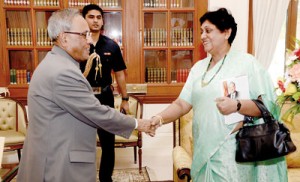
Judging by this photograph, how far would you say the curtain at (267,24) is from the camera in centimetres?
442

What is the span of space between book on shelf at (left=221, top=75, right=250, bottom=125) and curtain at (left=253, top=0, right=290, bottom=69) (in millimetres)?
2888

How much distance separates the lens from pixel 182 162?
2412 mm

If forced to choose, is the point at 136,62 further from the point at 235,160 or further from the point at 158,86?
the point at 235,160

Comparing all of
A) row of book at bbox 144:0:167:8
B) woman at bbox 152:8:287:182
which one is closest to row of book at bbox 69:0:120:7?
row of book at bbox 144:0:167:8

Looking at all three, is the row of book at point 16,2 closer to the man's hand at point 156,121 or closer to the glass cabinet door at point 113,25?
the glass cabinet door at point 113,25

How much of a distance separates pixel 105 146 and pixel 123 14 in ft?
6.58

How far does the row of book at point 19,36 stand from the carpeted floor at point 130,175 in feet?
A: 6.08

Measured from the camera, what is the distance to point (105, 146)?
10.7ft

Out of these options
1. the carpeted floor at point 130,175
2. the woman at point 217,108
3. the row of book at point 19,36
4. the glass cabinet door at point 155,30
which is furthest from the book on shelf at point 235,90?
the row of book at point 19,36

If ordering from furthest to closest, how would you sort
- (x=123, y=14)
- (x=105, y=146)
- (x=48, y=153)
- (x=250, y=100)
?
(x=123, y=14), (x=105, y=146), (x=250, y=100), (x=48, y=153)

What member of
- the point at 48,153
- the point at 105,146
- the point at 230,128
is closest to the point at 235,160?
the point at 230,128

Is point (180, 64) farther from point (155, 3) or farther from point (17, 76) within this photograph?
point (17, 76)

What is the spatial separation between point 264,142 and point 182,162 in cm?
84

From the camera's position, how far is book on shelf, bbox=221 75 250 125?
69.9 inches
